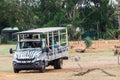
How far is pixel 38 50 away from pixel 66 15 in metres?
71.1

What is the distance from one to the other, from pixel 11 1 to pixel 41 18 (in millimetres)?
9059

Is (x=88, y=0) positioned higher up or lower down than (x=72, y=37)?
higher up

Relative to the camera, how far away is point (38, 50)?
28969 mm

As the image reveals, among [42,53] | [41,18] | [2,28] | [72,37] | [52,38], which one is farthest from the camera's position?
[2,28]

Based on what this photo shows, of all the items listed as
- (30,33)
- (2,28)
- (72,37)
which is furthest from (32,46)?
(2,28)

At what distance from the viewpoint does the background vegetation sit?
9606 centimetres

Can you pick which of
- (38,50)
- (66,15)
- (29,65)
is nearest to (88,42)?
(38,50)

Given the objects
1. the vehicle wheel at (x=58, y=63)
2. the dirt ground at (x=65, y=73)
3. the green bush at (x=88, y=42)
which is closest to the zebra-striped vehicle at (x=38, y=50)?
the vehicle wheel at (x=58, y=63)

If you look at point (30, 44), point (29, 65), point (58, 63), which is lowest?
point (58, 63)

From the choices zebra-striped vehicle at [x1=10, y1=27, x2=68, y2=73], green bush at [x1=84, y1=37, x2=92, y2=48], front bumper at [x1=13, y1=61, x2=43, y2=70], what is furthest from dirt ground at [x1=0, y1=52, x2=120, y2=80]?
green bush at [x1=84, y1=37, x2=92, y2=48]

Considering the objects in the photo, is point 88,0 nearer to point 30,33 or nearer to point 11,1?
point 11,1

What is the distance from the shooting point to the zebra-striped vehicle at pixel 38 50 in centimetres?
2831

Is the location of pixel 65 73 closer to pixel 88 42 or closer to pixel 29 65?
pixel 29 65

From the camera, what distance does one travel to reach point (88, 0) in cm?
10325
